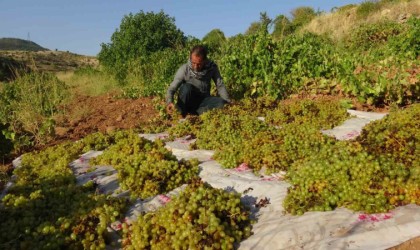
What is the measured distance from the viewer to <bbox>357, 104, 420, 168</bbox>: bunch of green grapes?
3.87m

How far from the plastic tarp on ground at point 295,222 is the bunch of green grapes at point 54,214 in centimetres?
27

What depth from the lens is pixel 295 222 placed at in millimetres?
3369

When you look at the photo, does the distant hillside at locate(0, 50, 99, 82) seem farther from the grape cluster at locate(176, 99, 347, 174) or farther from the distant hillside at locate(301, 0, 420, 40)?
the distant hillside at locate(301, 0, 420, 40)

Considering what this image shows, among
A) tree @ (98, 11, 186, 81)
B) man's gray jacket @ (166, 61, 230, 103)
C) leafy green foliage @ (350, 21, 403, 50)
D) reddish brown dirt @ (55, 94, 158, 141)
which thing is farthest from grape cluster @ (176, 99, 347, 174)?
tree @ (98, 11, 186, 81)

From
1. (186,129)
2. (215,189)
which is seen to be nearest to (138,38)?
(186,129)

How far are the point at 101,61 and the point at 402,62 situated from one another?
61.3ft

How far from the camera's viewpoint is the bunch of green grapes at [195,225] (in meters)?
3.13

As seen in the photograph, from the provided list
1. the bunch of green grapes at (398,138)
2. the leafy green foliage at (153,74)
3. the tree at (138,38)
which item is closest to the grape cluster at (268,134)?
the bunch of green grapes at (398,138)

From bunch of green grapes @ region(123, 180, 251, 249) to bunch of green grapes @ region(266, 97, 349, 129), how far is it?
9.41ft

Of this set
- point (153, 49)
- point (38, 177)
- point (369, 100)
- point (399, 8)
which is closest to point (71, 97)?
point (153, 49)

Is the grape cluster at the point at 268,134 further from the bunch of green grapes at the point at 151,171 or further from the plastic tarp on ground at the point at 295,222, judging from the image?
Answer: the bunch of green grapes at the point at 151,171

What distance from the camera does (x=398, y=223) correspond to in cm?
310

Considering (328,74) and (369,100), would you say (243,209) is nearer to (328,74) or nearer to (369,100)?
(369,100)

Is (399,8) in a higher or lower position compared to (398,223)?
higher
